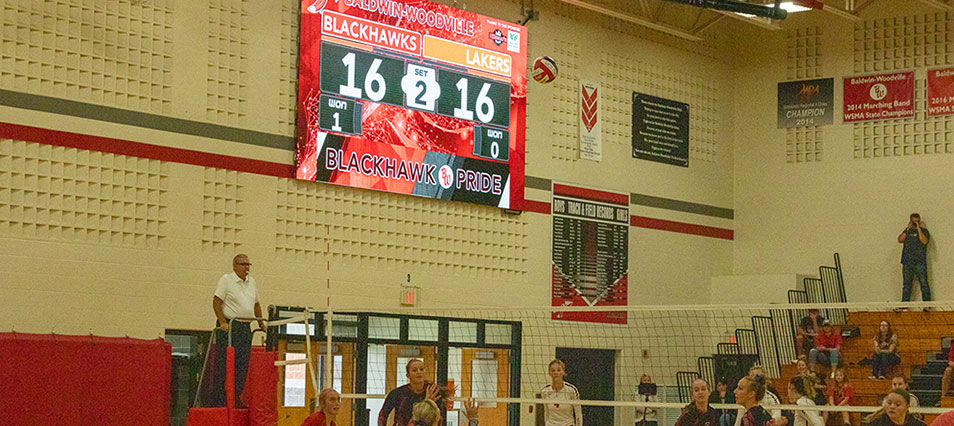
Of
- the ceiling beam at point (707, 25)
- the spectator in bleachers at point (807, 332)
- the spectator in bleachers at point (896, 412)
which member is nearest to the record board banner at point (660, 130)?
the ceiling beam at point (707, 25)

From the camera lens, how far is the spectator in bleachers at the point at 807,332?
20438 millimetres

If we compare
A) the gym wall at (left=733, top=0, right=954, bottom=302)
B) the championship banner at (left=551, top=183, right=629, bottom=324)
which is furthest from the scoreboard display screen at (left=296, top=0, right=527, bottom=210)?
→ the gym wall at (left=733, top=0, right=954, bottom=302)

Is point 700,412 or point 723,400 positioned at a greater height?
point 700,412

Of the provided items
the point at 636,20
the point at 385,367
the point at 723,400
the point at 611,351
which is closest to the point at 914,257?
the point at 611,351

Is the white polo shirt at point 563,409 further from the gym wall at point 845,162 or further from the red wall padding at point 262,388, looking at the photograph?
the gym wall at point 845,162

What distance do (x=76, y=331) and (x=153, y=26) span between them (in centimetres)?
399

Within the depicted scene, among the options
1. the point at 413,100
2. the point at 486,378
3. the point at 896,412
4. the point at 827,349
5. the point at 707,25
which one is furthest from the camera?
the point at 707,25

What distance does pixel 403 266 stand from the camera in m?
18.2

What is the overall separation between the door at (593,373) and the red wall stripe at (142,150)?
637 centimetres

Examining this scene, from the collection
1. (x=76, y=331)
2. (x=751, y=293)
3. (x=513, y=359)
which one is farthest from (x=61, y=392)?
(x=751, y=293)

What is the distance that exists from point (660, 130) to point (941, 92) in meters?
4.89

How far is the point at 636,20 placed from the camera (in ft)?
69.7

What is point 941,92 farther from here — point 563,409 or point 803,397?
point 563,409

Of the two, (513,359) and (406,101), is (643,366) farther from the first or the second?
(406,101)
